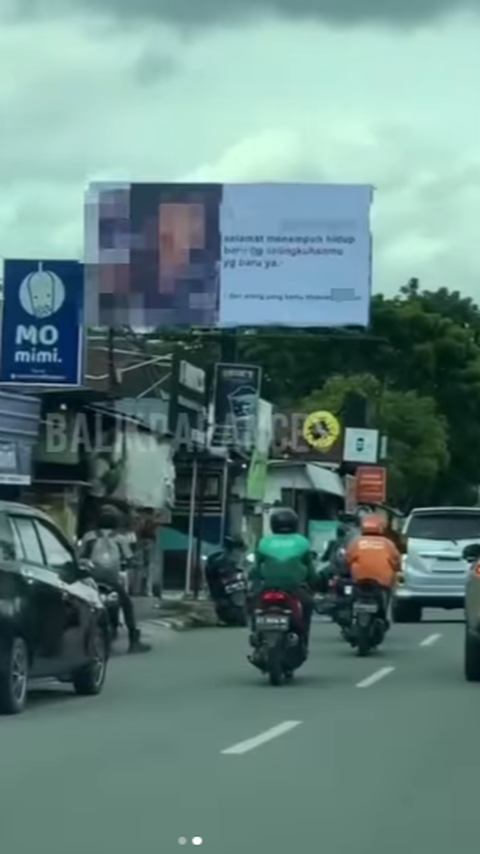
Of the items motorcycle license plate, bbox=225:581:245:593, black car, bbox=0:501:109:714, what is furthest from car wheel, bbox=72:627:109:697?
motorcycle license plate, bbox=225:581:245:593

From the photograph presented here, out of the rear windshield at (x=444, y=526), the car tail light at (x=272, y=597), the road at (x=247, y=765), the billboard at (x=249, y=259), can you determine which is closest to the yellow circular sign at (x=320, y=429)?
the billboard at (x=249, y=259)

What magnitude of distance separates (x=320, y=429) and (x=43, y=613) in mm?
41479

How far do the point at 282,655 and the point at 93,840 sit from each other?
9.43 meters

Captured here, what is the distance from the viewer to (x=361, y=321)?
3884 centimetres

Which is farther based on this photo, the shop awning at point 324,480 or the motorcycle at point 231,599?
the shop awning at point 324,480

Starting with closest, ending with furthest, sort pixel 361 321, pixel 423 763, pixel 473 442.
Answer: pixel 423 763
pixel 361 321
pixel 473 442

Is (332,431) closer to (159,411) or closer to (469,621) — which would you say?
(159,411)

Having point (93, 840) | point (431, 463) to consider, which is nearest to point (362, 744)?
point (93, 840)

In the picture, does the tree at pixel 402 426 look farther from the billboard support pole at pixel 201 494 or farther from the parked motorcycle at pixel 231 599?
the parked motorcycle at pixel 231 599

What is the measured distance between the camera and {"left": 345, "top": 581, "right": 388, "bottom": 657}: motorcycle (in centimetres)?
2331

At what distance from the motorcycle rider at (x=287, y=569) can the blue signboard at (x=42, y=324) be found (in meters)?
9.76

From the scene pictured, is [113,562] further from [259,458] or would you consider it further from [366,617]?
[259,458]

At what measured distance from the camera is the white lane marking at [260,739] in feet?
45.9

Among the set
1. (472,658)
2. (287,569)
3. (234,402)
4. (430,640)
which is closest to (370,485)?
(234,402)
